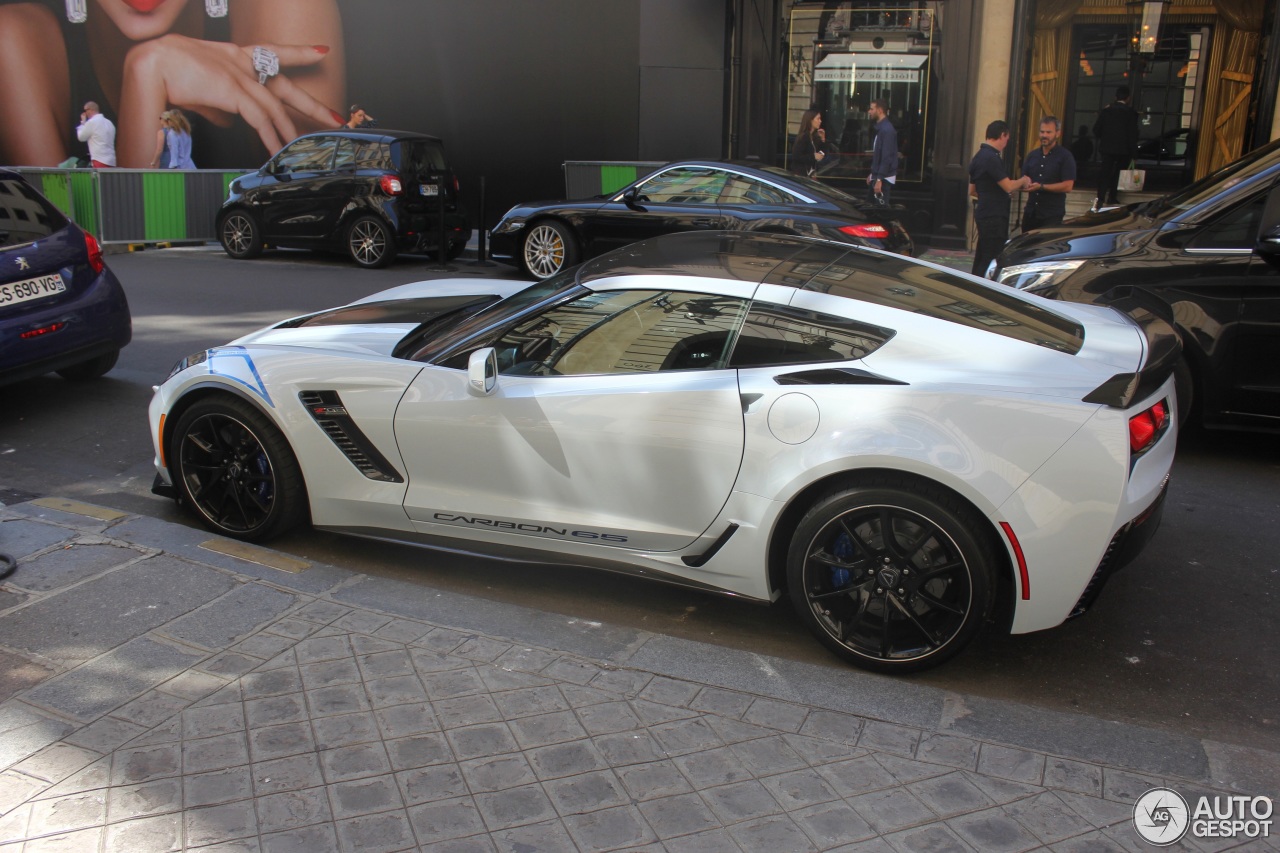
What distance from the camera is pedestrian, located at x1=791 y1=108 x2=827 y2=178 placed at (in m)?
15.5

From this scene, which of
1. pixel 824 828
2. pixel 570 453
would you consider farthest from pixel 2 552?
pixel 824 828

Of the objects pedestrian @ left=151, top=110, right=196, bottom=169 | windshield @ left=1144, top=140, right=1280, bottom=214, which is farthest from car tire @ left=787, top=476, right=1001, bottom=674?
pedestrian @ left=151, top=110, right=196, bottom=169

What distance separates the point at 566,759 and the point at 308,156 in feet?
40.8

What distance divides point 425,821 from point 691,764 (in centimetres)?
76

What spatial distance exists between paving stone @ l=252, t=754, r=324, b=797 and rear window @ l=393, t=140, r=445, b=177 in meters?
11.5

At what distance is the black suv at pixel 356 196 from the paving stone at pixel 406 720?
10995mm

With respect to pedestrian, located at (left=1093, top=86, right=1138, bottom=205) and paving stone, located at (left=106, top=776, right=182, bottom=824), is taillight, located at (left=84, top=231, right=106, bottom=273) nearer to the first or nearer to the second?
paving stone, located at (left=106, top=776, right=182, bottom=824)

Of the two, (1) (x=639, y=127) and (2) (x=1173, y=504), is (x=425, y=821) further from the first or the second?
(1) (x=639, y=127)

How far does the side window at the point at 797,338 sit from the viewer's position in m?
3.97

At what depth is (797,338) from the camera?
405cm

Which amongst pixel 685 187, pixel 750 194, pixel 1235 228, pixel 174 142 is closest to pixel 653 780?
pixel 1235 228

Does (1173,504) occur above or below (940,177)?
below

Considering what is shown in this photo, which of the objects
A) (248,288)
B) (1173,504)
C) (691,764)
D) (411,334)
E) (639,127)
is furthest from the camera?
(639,127)

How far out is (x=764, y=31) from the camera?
54.2ft
